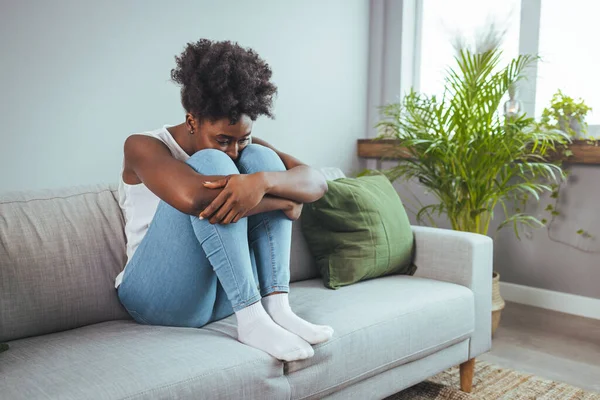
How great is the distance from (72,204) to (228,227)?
561 millimetres

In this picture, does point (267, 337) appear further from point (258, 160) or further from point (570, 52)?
point (570, 52)

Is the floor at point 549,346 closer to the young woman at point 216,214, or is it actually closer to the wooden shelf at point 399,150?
the wooden shelf at point 399,150

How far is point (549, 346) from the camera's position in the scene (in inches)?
103

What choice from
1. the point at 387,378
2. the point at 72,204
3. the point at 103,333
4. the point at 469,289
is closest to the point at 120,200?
the point at 72,204

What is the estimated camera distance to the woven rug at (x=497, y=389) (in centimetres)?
208

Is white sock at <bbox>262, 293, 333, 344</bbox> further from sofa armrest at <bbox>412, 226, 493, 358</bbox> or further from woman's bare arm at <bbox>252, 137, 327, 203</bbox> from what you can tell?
sofa armrest at <bbox>412, 226, 493, 358</bbox>

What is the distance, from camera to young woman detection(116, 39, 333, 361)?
1.46 meters

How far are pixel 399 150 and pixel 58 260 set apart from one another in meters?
2.28

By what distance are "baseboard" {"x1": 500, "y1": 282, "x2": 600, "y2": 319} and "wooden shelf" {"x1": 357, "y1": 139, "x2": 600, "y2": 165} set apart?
674mm

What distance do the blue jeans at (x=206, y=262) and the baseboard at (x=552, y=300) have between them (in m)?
2.02

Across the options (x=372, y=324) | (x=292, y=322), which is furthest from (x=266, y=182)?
(x=372, y=324)

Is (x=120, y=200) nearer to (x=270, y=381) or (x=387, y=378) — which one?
(x=270, y=381)

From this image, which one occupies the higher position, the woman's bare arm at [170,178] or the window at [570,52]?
the window at [570,52]

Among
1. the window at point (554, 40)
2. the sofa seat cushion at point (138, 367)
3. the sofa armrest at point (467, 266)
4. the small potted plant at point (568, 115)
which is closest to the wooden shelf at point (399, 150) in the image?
the small potted plant at point (568, 115)
